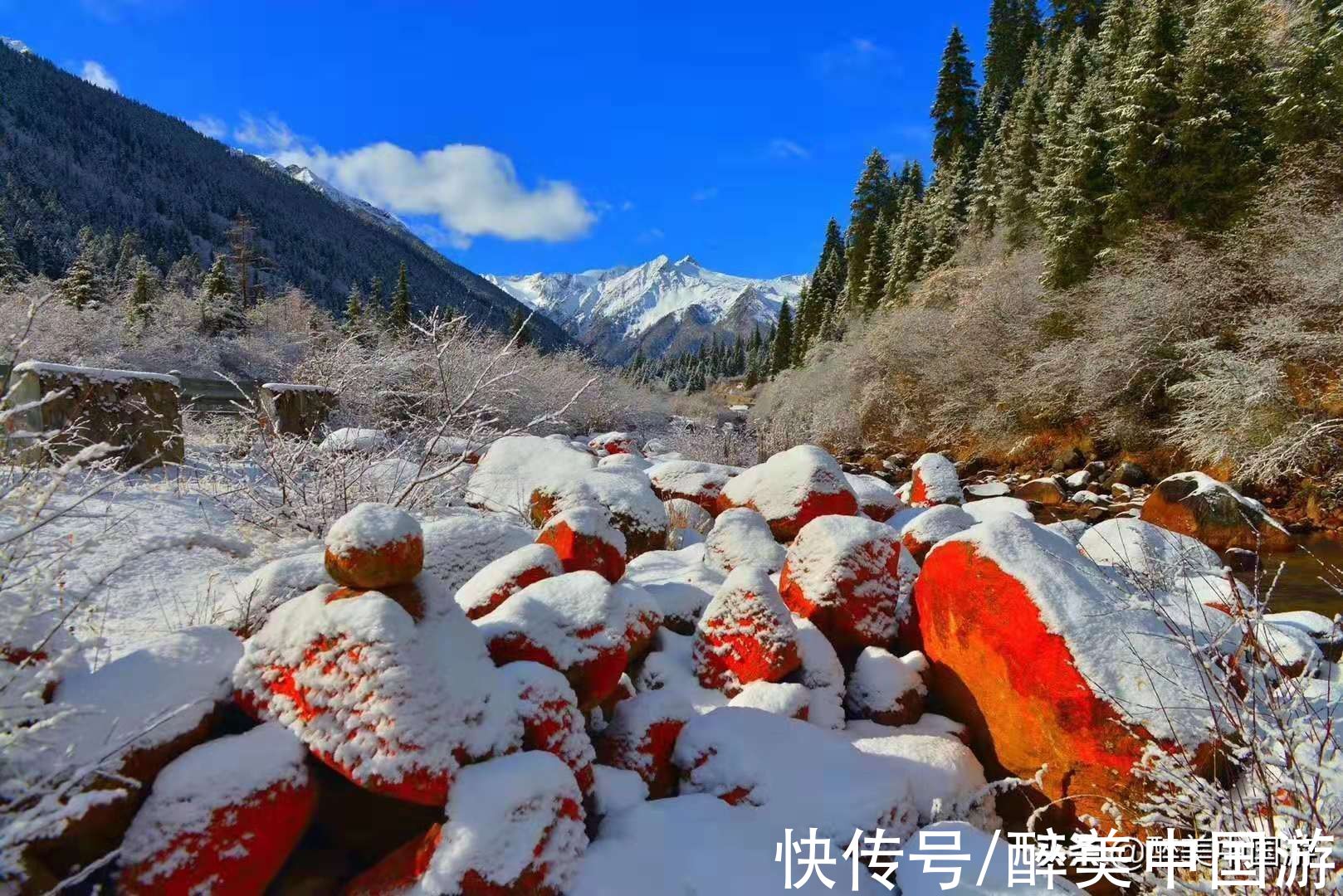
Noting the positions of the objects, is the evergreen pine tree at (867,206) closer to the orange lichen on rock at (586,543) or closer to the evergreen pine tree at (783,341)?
the evergreen pine tree at (783,341)

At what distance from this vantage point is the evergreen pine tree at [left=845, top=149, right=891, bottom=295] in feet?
135

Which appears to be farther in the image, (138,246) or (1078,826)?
(138,246)

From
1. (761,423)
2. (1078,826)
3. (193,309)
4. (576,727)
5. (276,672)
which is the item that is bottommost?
(1078,826)

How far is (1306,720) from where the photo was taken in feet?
6.36

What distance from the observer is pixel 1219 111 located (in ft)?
49.8

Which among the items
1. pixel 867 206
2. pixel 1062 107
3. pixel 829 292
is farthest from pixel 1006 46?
pixel 1062 107

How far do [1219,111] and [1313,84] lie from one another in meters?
1.87

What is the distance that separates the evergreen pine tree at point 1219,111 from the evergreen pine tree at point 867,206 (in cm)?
2513

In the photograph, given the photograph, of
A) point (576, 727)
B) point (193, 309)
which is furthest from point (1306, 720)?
point (193, 309)

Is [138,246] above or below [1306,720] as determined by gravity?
above

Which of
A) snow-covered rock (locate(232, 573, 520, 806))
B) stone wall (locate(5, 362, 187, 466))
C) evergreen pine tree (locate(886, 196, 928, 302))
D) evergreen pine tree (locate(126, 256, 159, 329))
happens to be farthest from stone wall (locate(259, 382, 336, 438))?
evergreen pine tree (locate(886, 196, 928, 302))

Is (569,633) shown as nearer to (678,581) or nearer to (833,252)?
(678,581)

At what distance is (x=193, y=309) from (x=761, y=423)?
27792 mm

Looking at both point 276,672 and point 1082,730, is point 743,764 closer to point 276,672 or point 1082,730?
point 1082,730
